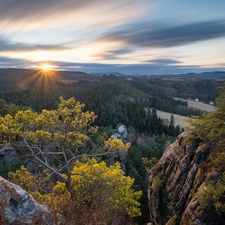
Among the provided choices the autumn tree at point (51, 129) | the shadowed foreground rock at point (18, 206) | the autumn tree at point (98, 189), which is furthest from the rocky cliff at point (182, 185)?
the shadowed foreground rock at point (18, 206)

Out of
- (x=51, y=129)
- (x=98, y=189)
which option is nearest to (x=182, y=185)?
(x=98, y=189)

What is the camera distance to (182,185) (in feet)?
50.5

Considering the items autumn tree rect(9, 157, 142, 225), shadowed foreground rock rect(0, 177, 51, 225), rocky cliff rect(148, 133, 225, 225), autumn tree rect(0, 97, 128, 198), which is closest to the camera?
shadowed foreground rock rect(0, 177, 51, 225)

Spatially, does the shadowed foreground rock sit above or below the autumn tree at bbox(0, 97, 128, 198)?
below

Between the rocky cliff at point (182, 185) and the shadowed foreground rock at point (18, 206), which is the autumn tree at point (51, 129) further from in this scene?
the rocky cliff at point (182, 185)

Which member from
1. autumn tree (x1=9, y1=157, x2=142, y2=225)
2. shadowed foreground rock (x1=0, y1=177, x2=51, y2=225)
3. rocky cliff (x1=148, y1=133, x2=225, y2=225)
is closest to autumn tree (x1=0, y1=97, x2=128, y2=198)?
autumn tree (x1=9, y1=157, x2=142, y2=225)

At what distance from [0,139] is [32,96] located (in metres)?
115

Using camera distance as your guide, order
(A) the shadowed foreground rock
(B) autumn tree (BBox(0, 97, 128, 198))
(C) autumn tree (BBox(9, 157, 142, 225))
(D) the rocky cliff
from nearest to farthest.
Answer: (A) the shadowed foreground rock, (D) the rocky cliff, (C) autumn tree (BBox(9, 157, 142, 225)), (B) autumn tree (BBox(0, 97, 128, 198))

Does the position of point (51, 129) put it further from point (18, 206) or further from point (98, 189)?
point (18, 206)

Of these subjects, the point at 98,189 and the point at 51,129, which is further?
the point at 51,129

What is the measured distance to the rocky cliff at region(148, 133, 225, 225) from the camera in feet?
41.1

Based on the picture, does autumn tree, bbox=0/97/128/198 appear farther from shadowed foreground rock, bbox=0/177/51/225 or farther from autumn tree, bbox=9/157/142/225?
shadowed foreground rock, bbox=0/177/51/225

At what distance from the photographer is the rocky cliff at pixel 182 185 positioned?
12533 mm

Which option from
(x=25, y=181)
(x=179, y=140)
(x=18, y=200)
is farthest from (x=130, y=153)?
(x=18, y=200)
